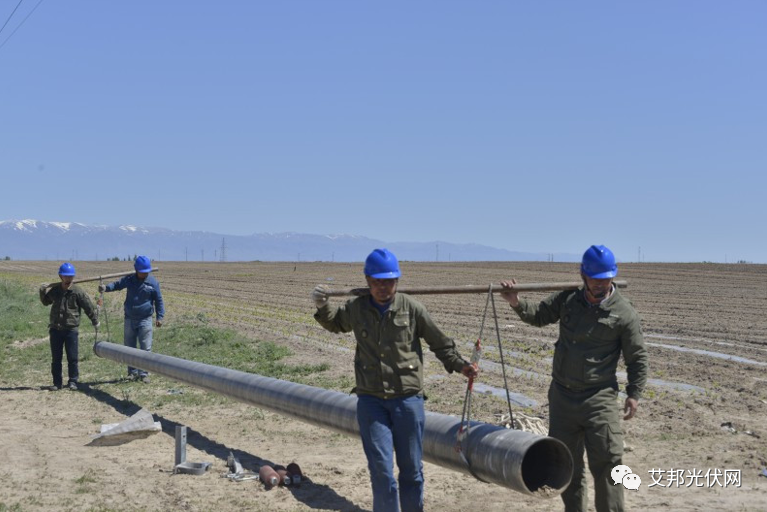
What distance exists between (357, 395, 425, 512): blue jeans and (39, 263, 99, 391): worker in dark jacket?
901 cm

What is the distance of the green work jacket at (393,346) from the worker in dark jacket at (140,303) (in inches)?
→ 326

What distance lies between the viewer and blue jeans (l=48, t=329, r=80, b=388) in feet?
46.4

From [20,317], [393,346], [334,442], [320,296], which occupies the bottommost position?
[334,442]

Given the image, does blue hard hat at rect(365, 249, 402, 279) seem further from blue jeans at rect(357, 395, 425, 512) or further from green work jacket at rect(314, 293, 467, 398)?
blue jeans at rect(357, 395, 425, 512)

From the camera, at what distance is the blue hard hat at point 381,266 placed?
643cm

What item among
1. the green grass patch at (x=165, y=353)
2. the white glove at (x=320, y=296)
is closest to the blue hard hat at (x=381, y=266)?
the white glove at (x=320, y=296)

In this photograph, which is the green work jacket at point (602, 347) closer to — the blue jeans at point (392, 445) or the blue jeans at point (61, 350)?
the blue jeans at point (392, 445)

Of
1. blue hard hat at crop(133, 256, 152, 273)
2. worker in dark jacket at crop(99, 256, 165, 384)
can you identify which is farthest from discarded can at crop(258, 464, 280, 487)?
blue hard hat at crop(133, 256, 152, 273)

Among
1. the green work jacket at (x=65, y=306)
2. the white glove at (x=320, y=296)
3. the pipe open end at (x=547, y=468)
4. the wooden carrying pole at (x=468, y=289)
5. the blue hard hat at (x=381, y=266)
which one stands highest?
the blue hard hat at (x=381, y=266)

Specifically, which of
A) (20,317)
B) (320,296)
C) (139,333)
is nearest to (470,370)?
(320,296)

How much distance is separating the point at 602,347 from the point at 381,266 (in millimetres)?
1680

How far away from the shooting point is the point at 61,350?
14289 mm

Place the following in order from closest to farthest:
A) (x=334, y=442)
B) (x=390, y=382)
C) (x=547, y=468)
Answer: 1. (x=390, y=382)
2. (x=547, y=468)
3. (x=334, y=442)

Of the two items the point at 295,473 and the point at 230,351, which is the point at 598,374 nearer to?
the point at 295,473
